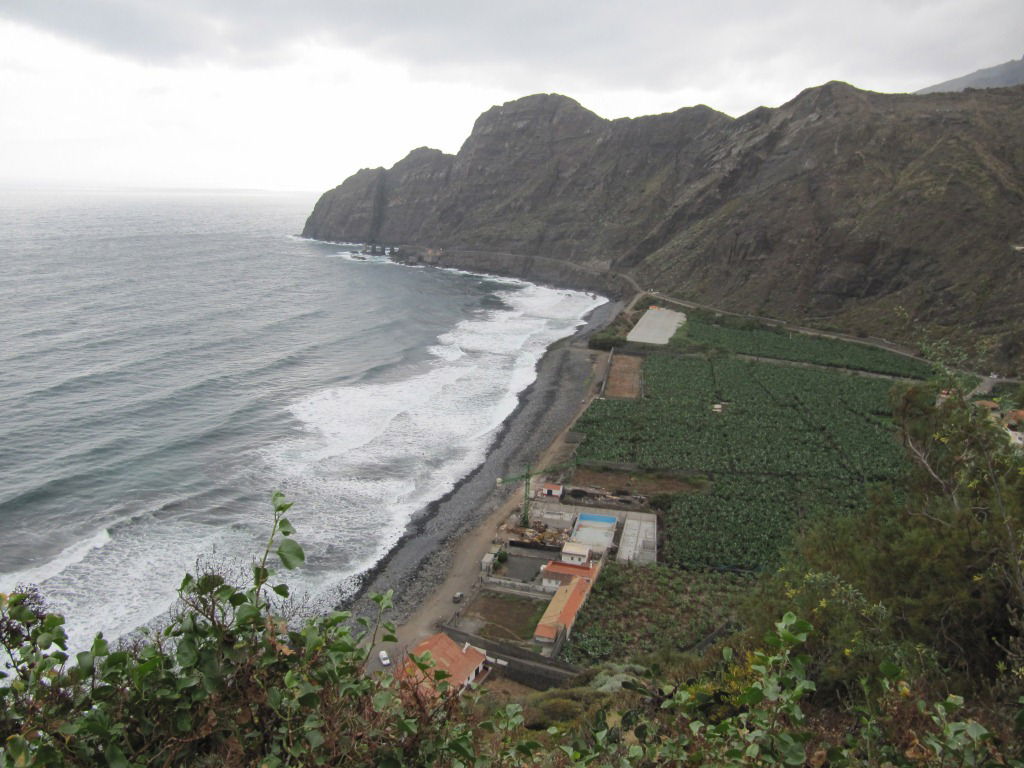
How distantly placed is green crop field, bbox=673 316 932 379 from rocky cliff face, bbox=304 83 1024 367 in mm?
6036

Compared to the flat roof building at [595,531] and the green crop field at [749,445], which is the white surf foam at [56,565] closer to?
the flat roof building at [595,531]

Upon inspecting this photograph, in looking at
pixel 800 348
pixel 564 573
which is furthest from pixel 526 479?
pixel 800 348

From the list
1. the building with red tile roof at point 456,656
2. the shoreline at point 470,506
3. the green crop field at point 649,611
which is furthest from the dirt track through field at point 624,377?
the building with red tile roof at point 456,656

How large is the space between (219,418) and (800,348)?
62.7 meters

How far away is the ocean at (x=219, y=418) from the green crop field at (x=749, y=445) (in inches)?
500

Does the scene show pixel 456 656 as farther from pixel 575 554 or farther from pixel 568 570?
pixel 575 554

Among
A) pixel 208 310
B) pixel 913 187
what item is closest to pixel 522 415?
pixel 208 310

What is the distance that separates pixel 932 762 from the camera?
5.22 m

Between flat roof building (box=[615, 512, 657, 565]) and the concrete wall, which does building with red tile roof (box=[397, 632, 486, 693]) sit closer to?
the concrete wall

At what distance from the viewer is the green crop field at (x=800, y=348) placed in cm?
7221

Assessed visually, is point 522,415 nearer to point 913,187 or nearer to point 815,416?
point 815,416

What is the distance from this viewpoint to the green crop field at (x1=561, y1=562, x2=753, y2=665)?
28.7 m

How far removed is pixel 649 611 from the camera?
31250mm

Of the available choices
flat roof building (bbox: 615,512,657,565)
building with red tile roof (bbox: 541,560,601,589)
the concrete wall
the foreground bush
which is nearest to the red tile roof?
building with red tile roof (bbox: 541,560,601,589)
